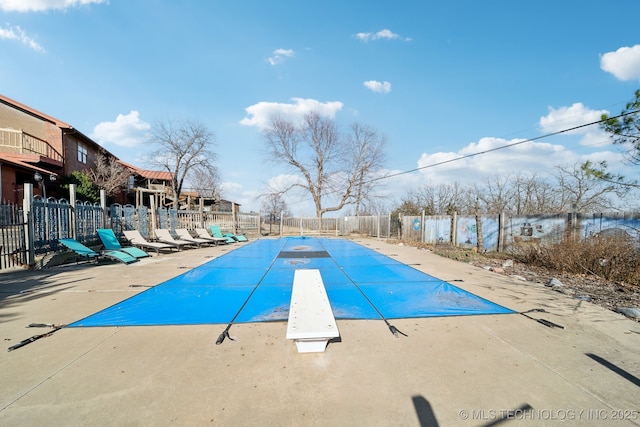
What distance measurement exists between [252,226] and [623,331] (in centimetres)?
1933

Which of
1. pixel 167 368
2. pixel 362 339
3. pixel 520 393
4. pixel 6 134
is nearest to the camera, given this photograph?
pixel 520 393

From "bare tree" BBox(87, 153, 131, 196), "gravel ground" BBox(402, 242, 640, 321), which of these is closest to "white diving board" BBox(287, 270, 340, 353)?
"gravel ground" BBox(402, 242, 640, 321)

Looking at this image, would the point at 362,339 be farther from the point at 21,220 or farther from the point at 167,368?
the point at 21,220

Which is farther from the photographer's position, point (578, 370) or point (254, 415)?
point (578, 370)

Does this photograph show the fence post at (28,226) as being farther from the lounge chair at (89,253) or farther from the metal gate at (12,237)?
the lounge chair at (89,253)

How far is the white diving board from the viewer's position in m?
2.90

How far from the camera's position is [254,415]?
1989 millimetres

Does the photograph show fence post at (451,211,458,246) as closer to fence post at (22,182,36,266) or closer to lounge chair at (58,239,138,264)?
lounge chair at (58,239,138,264)

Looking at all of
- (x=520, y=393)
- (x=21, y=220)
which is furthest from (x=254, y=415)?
(x=21, y=220)

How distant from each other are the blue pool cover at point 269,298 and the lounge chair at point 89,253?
8.04ft

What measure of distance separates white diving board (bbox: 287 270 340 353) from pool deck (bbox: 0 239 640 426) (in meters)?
0.14

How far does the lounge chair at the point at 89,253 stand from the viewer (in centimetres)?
A: 774

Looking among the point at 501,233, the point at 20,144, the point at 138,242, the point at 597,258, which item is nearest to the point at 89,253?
the point at 138,242

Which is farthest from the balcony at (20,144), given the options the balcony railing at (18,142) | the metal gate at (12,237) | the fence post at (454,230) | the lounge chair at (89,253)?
the fence post at (454,230)
